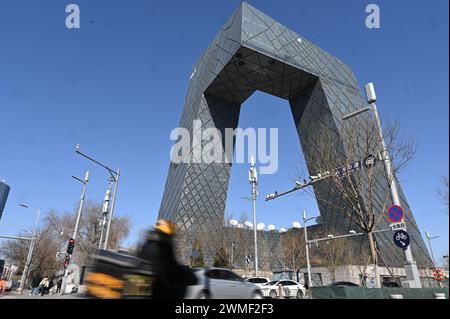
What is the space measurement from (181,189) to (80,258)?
15718 millimetres

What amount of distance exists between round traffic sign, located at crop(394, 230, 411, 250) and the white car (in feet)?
42.4

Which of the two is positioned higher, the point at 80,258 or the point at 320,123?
the point at 320,123

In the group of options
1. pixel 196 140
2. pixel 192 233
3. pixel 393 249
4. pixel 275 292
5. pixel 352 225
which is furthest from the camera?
pixel 196 140

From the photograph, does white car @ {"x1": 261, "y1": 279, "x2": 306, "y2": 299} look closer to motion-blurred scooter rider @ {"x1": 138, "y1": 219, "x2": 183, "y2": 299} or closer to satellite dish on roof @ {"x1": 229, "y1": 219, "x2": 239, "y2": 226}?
satellite dish on roof @ {"x1": 229, "y1": 219, "x2": 239, "y2": 226}

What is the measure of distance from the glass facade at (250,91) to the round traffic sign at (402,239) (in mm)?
27183

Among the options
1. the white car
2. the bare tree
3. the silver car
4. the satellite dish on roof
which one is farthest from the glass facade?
the silver car

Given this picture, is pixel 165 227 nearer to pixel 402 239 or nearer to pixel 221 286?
pixel 221 286

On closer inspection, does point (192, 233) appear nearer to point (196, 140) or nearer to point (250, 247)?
point (250, 247)

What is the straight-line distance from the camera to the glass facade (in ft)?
131

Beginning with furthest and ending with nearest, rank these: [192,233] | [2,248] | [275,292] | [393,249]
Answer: [2,248] → [192,233] → [393,249] → [275,292]

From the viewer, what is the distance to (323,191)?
94.2 ft

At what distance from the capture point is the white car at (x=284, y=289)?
20362mm

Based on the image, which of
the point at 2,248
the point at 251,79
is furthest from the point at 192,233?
the point at 2,248

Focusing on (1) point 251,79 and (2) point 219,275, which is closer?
(2) point 219,275
